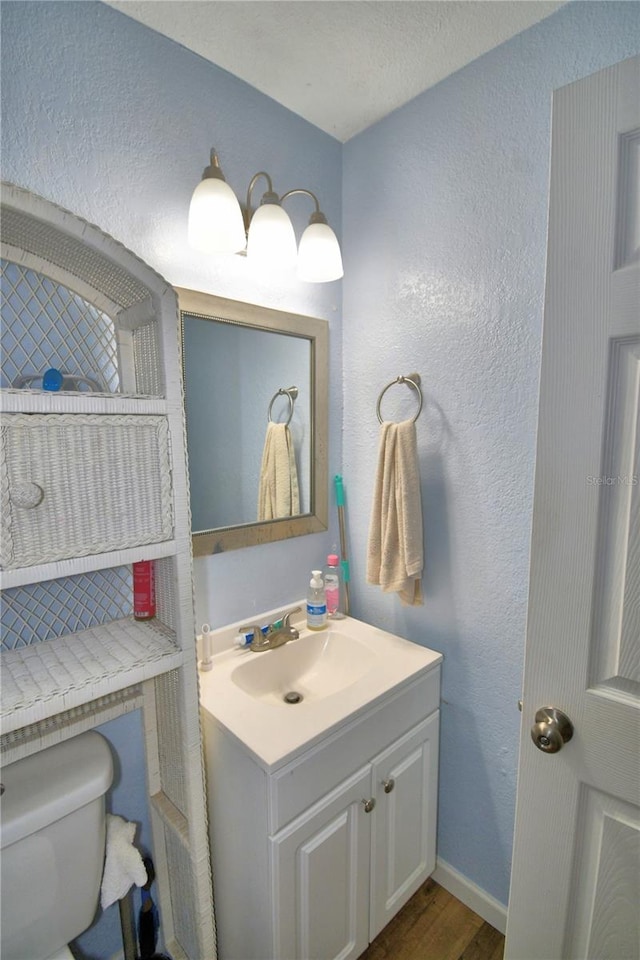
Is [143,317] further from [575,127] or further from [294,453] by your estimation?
[575,127]

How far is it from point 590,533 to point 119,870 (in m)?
1.21

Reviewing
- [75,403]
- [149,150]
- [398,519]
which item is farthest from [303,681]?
[149,150]

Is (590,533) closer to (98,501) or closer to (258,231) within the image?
(98,501)

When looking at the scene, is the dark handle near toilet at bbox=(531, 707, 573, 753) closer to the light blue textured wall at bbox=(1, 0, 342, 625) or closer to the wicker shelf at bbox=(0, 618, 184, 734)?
the wicker shelf at bbox=(0, 618, 184, 734)

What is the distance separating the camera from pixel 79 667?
86cm

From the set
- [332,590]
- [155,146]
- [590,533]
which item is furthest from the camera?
[332,590]

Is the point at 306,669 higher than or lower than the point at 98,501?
lower

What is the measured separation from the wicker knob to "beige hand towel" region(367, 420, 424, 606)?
0.91 m

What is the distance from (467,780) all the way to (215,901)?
0.77 metres

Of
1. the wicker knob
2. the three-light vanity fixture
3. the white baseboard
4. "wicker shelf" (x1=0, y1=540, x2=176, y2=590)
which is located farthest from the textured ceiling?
the white baseboard

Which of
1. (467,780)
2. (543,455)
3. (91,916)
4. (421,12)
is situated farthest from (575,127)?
(91,916)

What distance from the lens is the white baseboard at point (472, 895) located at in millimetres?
1307

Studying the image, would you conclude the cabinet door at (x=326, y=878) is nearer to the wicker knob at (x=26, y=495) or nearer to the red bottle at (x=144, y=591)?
the red bottle at (x=144, y=591)

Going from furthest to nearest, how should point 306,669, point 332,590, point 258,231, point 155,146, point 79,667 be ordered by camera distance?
point 332,590, point 306,669, point 258,231, point 155,146, point 79,667
